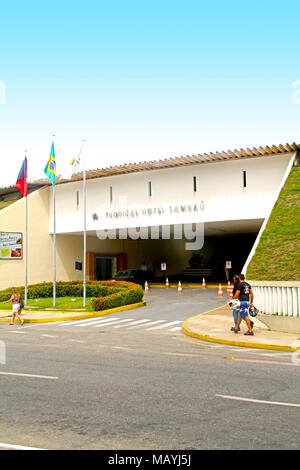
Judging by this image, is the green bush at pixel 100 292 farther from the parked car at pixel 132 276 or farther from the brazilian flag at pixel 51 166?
the brazilian flag at pixel 51 166

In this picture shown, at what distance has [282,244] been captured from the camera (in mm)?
18438

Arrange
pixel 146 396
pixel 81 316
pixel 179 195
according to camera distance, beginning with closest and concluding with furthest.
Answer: pixel 146 396, pixel 81 316, pixel 179 195

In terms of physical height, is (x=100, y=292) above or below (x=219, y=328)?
above

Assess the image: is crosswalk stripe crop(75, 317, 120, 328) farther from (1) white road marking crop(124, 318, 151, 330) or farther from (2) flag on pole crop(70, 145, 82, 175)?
(2) flag on pole crop(70, 145, 82, 175)

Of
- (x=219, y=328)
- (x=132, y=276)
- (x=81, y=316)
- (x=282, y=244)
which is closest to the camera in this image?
(x=219, y=328)

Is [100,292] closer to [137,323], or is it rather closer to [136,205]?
[136,205]

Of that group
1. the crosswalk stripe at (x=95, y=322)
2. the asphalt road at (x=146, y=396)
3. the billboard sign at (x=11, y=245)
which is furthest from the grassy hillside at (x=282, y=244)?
the billboard sign at (x=11, y=245)

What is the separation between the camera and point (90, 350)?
476 inches

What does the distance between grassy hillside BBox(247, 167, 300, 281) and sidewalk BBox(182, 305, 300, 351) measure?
1800mm

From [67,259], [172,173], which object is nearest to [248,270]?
[172,173]

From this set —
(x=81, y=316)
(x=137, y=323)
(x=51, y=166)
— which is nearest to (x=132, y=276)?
(x=51, y=166)

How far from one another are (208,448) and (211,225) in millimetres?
26822

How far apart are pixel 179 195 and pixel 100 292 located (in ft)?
26.4

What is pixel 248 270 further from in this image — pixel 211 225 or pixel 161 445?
pixel 211 225
